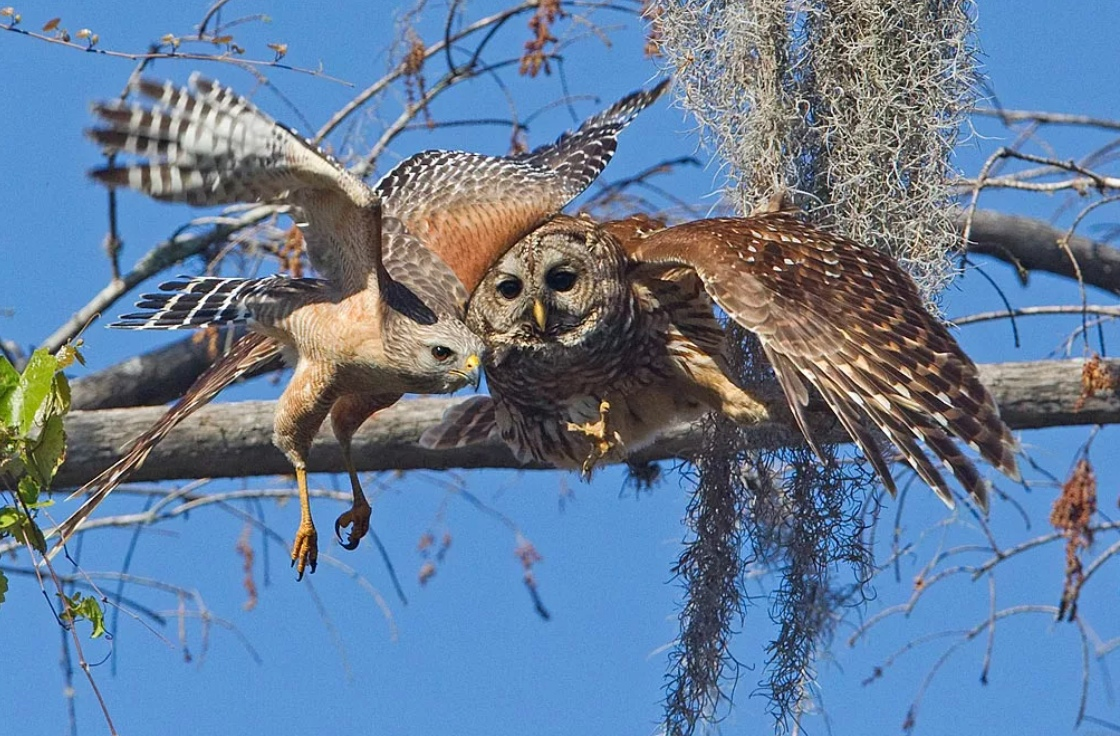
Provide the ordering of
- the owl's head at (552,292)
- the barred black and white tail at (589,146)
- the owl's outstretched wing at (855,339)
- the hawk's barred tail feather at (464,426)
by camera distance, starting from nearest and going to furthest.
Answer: the owl's outstretched wing at (855,339) → the owl's head at (552,292) → the barred black and white tail at (589,146) → the hawk's barred tail feather at (464,426)

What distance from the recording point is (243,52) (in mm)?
4496

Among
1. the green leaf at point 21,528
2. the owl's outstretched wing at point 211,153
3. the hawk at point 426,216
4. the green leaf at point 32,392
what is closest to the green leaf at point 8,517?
the green leaf at point 21,528

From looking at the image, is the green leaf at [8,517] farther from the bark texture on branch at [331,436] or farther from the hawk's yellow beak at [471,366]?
the bark texture on branch at [331,436]

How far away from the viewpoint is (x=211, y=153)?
3.33 meters

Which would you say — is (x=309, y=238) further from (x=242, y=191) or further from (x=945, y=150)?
(x=945, y=150)

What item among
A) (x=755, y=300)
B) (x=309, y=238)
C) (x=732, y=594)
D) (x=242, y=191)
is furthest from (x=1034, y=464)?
(x=242, y=191)

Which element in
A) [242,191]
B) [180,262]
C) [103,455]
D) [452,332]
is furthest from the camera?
[180,262]

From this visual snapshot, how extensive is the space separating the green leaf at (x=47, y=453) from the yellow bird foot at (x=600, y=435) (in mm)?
1853

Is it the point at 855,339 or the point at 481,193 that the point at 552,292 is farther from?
the point at 855,339

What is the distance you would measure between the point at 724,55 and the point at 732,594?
1401 millimetres

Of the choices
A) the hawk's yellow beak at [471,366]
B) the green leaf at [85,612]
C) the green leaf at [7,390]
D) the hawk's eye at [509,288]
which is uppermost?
the hawk's eye at [509,288]

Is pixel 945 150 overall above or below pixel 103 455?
above

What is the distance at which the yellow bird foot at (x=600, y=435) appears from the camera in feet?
14.0

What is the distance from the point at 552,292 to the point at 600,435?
1.29 ft
